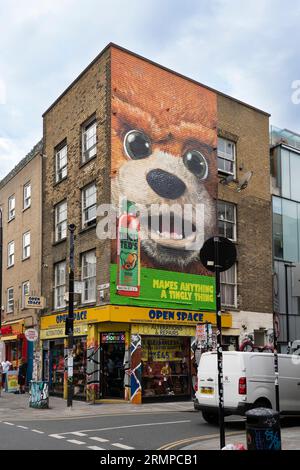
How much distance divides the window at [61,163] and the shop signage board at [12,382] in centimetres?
956

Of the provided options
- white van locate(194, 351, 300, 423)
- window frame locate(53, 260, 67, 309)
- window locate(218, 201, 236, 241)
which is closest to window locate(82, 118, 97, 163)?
window frame locate(53, 260, 67, 309)

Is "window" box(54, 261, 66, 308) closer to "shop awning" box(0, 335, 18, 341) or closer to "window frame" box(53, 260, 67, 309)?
"window frame" box(53, 260, 67, 309)

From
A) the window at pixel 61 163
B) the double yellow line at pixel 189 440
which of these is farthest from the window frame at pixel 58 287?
the double yellow line at pixel 189 440

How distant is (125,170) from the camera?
23172 mm

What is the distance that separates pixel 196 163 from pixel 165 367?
890 cm

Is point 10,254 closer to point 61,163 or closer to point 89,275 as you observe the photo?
point 61,163

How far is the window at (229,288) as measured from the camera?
1021 inches

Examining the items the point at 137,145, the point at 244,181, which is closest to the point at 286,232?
the point at 244,181

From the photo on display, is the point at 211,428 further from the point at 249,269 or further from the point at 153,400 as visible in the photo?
the point at 249,269

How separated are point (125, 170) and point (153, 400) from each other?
9.00 metres

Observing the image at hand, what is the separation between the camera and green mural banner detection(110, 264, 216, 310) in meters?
22.2

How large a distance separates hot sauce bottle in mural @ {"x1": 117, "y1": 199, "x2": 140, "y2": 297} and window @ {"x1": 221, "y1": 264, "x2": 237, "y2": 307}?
507 centimetres

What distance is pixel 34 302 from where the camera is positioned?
26.1 metres
